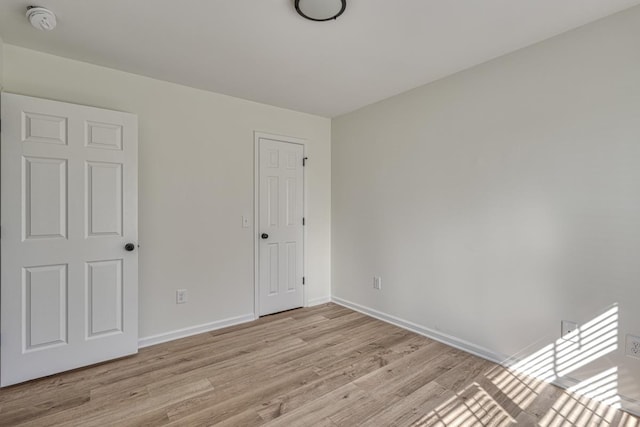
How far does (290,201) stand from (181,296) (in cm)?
157

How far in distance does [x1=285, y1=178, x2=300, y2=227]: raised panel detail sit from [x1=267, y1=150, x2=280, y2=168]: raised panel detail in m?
0.24

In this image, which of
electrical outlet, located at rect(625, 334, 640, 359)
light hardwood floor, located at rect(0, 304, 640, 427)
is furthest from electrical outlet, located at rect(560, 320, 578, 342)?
light hardwood floor, located at rect(0, 304, 640, 427)

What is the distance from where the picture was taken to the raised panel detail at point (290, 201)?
12.3ft

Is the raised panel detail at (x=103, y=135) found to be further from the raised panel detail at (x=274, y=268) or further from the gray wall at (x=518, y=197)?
the gray wall at (x=518, y=197)

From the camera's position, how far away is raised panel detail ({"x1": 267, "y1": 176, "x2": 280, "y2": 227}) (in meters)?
3.60

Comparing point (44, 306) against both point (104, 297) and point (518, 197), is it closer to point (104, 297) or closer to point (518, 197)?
point (104, 297)

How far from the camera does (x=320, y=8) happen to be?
1831mm

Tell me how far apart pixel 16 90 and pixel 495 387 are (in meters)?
4.07

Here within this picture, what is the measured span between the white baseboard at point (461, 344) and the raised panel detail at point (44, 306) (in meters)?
2.80

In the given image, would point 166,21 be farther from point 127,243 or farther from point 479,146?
point 479,146

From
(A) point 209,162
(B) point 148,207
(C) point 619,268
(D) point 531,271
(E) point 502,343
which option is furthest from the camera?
(A) point 209,162

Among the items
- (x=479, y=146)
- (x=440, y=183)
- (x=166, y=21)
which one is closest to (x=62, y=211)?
(x=166, y=21)

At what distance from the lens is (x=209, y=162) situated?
317 centimetres

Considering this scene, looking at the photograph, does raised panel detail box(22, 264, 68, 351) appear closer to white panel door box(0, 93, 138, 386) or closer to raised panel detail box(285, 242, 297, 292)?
white panel door box(0, 93, 138, 386)
